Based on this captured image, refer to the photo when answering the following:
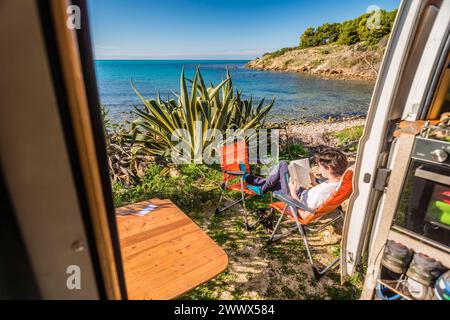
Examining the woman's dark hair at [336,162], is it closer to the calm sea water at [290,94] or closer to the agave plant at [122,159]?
the calm sea water at [290,94]

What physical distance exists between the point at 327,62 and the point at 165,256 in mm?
51652

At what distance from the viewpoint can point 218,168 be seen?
14.4 feet

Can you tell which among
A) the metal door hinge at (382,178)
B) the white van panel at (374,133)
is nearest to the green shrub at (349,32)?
the white van panel at (374,133)

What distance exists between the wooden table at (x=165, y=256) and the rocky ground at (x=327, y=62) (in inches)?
1189

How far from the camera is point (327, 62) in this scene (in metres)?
45.0

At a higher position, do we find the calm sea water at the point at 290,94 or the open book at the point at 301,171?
the open book at the point at 301,171

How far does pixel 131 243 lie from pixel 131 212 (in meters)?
0.50

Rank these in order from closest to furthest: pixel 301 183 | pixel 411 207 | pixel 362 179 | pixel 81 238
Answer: pixel 81 238
pixel 411 207
pixel 362 179
pixel 301 183

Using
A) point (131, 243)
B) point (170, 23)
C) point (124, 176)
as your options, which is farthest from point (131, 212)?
point (170, 23)

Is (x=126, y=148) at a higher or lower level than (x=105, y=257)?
lower

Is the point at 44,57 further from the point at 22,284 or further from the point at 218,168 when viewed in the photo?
the point at 218,168

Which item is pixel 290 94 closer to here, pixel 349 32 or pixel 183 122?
pixel 183 122

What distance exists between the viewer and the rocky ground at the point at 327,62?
3564 centimetres

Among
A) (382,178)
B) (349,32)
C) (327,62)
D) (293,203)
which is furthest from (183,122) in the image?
(349,32)
